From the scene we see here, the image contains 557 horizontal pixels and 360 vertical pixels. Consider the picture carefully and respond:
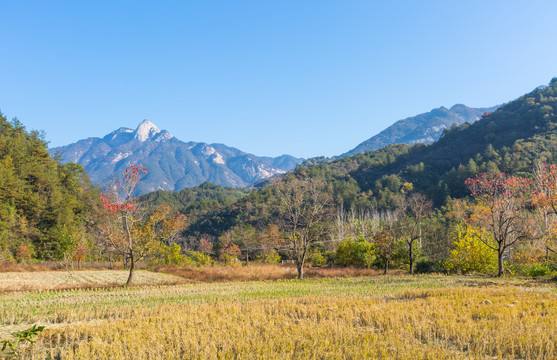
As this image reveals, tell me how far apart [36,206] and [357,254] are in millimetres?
46972

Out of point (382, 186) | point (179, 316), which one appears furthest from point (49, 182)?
point (382, 186)

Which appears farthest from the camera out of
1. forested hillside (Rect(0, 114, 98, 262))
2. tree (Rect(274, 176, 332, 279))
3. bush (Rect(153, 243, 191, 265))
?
bush (Rect(153, 243, 191, 265))

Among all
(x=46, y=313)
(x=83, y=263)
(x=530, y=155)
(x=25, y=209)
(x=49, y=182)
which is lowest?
(x=83, y=263)

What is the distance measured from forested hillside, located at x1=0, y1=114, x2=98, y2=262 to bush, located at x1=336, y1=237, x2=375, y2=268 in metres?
30.6

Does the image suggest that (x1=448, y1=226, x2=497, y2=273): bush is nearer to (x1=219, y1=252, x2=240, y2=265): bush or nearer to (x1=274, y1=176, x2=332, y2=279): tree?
(x1=274, y1=176, x2=332, y2=279): tree

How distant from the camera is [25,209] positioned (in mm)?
48312

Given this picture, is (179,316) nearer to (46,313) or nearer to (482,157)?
(46,313)

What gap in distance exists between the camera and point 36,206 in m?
48.4

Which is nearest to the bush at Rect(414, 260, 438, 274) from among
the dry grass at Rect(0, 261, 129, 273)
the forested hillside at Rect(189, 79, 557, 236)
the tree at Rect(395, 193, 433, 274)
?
the tree at Rect(395, 193, 433, 274)

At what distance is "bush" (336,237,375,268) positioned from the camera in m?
34.7

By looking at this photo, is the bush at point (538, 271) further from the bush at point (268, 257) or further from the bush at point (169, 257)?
the bush at point (169, 257)

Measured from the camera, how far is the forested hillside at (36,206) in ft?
135

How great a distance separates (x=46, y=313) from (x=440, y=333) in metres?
12.7

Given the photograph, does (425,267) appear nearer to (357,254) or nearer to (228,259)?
(357,254)
